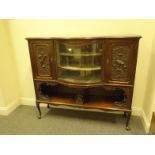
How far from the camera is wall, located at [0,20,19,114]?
2498 mm

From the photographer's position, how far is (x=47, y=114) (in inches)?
104

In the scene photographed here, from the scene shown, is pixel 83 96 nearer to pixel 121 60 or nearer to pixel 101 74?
pixel 101 74

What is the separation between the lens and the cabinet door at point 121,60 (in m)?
1.83

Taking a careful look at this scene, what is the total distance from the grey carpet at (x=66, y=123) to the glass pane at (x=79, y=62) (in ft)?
2.23

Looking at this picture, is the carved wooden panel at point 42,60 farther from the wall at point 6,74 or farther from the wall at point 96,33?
the wall at point 6,74

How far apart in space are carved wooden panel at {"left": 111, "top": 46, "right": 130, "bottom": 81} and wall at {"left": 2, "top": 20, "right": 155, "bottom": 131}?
0.36m

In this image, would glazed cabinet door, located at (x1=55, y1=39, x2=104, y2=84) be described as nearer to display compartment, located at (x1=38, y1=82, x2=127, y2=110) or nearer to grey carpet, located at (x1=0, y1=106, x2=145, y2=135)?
display compartment, located at (x1=38, y1=82, x2=127, y2=110)

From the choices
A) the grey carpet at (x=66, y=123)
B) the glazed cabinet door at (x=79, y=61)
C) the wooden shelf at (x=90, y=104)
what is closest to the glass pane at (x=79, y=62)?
the glazed cabinet door at (x=79, y=61)

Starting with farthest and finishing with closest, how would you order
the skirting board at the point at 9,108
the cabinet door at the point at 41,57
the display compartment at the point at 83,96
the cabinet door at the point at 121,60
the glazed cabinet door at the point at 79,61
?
the skirting board at the point at 9,108 → the display compartment at the point at 83,96 → the cabinet door at the point at 41,57 → the glazed cabinet door at the point at 79,61 → the cabinet door at the point at 121,60

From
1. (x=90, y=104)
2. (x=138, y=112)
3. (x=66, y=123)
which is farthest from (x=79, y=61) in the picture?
(x=138, y=112)

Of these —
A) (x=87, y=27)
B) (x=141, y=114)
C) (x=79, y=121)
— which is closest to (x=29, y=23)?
(x=87, y=27)

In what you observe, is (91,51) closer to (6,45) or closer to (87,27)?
(87,27)

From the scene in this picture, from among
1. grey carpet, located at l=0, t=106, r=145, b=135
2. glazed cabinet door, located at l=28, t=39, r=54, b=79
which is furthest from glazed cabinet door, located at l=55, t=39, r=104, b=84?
grey carpet, located at l=0, t=106, r=145, b=135

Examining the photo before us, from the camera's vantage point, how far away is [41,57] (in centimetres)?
214
